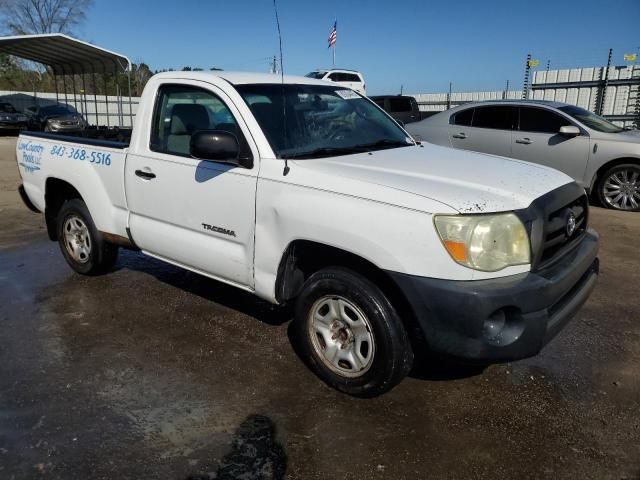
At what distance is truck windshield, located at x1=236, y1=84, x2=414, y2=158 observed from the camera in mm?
3443

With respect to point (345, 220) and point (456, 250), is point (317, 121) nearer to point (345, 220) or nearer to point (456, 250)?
point (345, 220)

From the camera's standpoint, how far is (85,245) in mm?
4918

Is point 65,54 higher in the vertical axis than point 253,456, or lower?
higher

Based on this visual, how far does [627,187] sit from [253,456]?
756 centimetres

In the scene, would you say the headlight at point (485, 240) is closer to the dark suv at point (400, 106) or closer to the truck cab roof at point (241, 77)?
the truck cab roof at point (241, 77)

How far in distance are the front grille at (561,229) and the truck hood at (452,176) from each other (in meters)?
0.15

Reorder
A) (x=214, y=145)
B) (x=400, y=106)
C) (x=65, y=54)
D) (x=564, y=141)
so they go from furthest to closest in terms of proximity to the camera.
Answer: (x=400, y=106)
(x=65, y=54)
(x=564, y=141)
(x=214, y=145)

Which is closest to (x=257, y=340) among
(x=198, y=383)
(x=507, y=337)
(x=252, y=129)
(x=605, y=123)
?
(x=198, y=383)

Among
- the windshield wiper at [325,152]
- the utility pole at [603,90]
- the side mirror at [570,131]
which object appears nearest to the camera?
the windshield wiper at [325,152]

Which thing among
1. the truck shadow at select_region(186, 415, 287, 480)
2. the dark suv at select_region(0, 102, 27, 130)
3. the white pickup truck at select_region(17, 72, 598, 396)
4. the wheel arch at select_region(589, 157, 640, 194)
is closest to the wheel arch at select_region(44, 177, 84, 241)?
the white pickup truck at select_region(17, 72, 598, 396)

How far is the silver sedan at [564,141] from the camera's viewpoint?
7.94m

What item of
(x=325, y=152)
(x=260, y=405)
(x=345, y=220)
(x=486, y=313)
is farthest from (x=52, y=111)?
(x=486, y=313)

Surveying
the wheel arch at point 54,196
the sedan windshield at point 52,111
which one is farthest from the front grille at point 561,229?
the sedan windshield at point 52,111

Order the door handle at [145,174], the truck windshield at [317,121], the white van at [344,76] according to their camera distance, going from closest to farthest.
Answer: the truck windshield at [317,121]
the door handle at [145,174]
the white van at [344,76]
